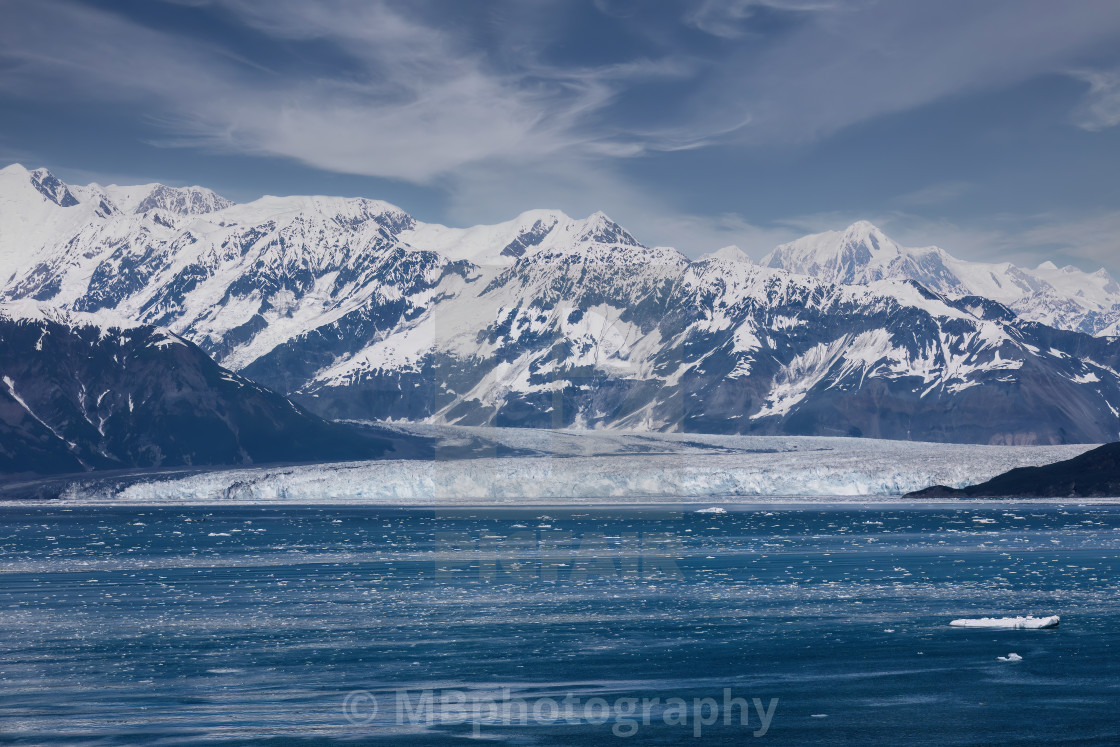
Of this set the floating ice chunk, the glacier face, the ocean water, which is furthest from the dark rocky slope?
the floating ice chunk

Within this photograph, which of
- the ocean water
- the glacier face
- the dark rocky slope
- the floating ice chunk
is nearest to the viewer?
the ocean water

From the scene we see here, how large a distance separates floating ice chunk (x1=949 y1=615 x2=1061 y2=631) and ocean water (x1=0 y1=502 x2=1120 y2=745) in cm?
56

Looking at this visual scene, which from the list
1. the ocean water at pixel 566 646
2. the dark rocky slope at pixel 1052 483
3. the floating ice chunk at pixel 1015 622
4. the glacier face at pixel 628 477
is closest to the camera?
the ocean water at pixel 566 646

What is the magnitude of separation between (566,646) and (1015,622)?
45.5 ft

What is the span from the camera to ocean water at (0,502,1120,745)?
25.0 m

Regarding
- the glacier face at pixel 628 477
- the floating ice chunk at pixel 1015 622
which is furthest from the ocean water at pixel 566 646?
the glacier face at pixel 628 477

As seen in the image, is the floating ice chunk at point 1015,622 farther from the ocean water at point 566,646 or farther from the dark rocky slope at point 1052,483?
the dark rocky slope at point 1052,483

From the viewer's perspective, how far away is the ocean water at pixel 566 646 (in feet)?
82.2

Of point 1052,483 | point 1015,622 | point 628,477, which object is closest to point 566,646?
point 1015,622

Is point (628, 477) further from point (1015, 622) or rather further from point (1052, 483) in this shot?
point (1015, 622)

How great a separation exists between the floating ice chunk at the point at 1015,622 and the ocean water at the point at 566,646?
561 mm

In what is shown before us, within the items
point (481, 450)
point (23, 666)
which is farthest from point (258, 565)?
point (481, 450)

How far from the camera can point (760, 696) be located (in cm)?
2742

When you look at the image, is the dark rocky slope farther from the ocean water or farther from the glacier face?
the ocean water
